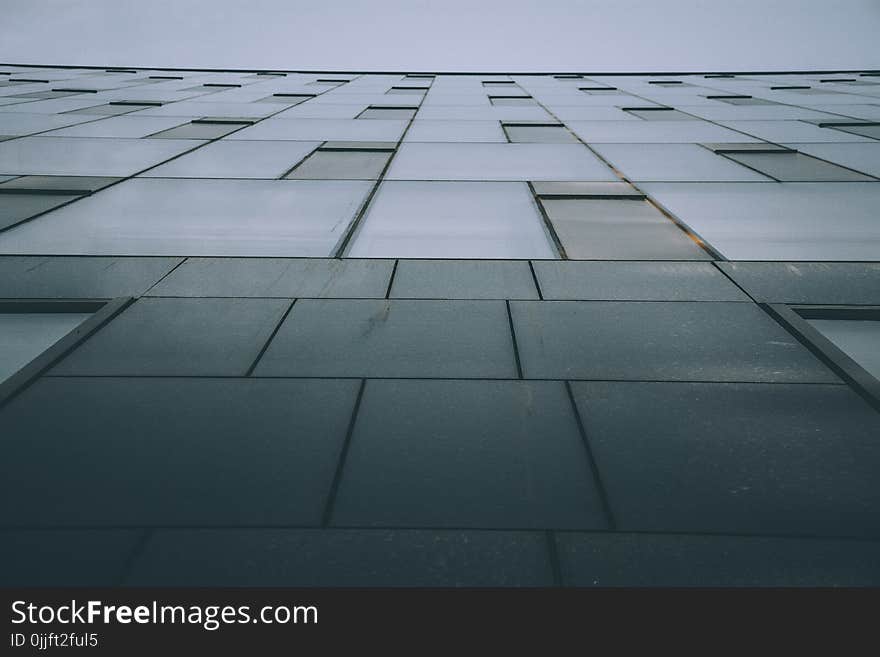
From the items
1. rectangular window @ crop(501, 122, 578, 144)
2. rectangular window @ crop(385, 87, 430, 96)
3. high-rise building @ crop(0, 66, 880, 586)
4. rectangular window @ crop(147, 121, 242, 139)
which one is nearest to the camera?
high-rise building @ crop(0, 66, 880, 586)

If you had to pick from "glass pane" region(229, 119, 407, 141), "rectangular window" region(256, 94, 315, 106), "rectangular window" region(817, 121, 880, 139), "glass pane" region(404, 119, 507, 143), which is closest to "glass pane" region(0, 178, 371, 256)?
"glass pane" region(229, 119, 407, 141)

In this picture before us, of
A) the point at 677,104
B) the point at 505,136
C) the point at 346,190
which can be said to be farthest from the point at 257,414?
the point at 677,104

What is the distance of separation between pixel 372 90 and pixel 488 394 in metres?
12.0

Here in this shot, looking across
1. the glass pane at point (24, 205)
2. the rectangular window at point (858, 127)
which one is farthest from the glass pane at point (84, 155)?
the rectangular window at point (858, 127)

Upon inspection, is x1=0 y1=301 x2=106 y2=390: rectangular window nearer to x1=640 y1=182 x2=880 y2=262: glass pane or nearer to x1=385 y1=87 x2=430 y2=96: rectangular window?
x1=640 y1=182 x2=880 y2=262: glass pane

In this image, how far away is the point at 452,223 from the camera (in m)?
4.04

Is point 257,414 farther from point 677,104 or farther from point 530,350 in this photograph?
point 677,104

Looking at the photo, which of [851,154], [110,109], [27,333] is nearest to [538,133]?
[851,154]

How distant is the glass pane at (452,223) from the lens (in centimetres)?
356

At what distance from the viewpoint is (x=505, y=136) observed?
277 inches

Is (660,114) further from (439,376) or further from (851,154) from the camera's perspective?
(439,376)

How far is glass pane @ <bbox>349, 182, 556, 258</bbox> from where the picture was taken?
140 inches

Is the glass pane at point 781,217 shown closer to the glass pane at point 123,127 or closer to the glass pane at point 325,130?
the glass pane at point 325,130

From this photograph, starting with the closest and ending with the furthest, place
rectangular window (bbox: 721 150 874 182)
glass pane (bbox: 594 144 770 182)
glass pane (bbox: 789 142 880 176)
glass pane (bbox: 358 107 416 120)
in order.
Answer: rectangular window (bbox: 721 150 874 182)
glass pane (bbox: 594 144 770 182)
glass pane (bbox: 789 142 880 176)
glass pane (bbox: 358 107 416 120)
